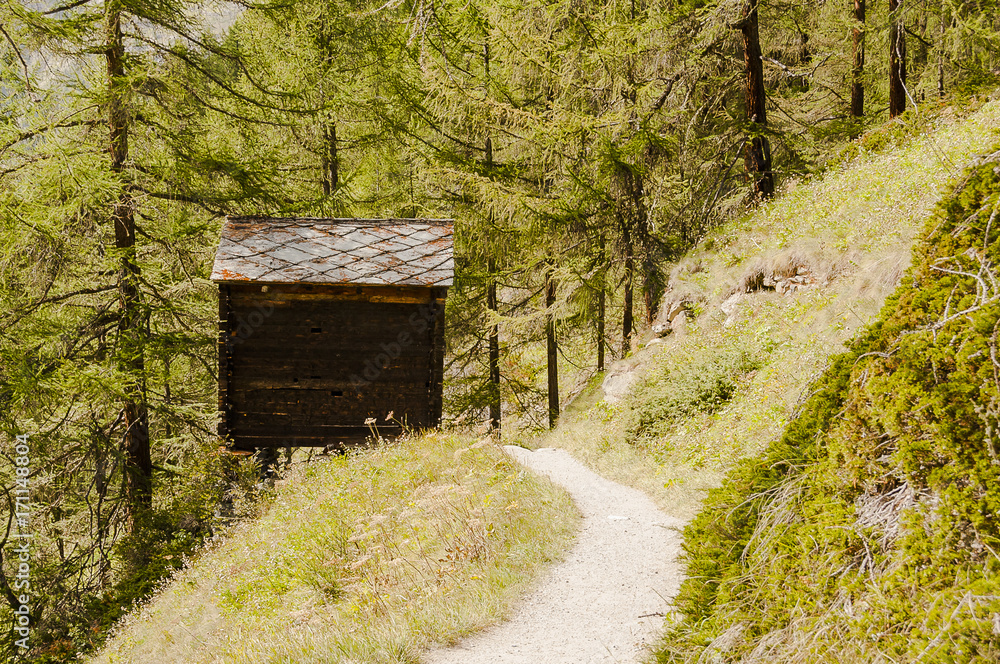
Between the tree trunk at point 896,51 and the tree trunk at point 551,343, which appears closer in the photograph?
the tree trunk at point 896,51

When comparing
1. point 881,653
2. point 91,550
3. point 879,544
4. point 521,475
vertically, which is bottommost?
point 91,550

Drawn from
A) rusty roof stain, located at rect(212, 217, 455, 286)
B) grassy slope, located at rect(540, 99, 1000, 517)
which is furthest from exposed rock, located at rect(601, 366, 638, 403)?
rusty roof stain, located at rect(212, 217, 455, 286)

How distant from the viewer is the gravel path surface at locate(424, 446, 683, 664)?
4.07 metres

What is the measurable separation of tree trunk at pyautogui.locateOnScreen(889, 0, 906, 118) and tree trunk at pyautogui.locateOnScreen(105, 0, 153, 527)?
14.5m

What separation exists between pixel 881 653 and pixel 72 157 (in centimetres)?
1196

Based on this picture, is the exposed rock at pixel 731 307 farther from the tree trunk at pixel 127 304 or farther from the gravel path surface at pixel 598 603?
the tree trunk at pixel 127 304

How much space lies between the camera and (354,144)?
17750mm

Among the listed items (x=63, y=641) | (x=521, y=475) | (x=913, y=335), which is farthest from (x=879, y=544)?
(x=63, y=641)

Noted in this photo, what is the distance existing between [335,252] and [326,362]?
7.09ft

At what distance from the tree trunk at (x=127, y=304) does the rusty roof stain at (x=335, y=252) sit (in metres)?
1.72

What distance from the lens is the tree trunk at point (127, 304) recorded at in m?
10.8

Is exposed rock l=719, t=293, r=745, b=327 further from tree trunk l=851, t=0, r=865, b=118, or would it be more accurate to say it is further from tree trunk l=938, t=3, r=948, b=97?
tree trunk l=851, t=0, r=865, b=118

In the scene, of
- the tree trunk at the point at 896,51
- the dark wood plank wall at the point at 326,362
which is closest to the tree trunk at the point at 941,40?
the tree trunk at the point at 896,51

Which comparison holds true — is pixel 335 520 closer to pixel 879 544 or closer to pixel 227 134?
pixel 879 544
